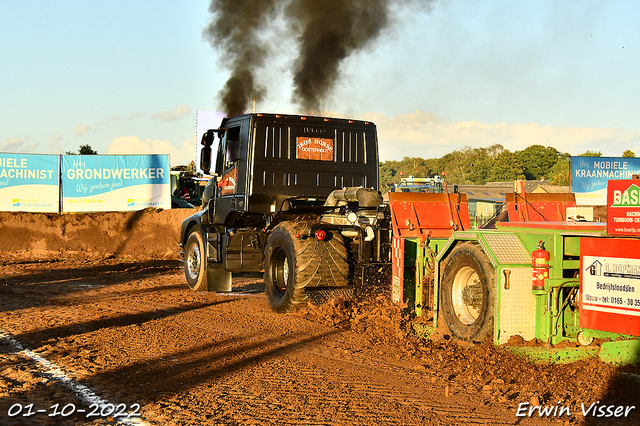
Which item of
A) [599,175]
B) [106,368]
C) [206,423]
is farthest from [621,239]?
[599,175]

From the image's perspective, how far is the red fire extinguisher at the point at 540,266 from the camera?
6.41 metres

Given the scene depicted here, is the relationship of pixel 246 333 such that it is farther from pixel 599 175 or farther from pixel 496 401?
pixel 599 175

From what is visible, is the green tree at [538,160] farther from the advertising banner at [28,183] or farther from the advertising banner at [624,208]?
the advertising banner at [624,208]

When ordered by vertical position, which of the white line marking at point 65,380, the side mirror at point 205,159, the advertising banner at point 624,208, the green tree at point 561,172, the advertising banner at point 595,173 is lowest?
the white line marking at point 65,380

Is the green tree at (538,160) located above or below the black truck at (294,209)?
above

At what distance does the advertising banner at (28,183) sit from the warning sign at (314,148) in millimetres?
12571

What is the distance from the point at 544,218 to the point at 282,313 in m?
4.20

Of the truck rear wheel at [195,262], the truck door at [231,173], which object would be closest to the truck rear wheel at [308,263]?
the truck door at [231,173]

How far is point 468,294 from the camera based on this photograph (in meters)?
7.30

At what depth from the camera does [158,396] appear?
17.9 ft

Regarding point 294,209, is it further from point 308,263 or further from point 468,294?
point 468,294

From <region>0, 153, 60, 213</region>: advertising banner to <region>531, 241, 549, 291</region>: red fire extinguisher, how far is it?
58.2ft

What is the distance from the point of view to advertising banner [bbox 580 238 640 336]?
18.5 feet

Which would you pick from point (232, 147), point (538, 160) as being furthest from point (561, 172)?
point (232, 147)
